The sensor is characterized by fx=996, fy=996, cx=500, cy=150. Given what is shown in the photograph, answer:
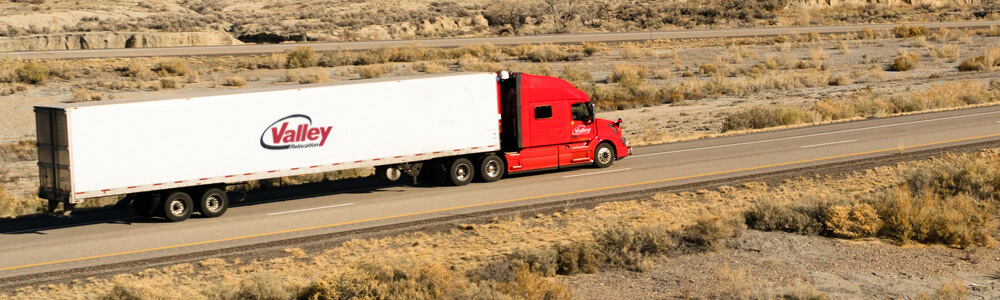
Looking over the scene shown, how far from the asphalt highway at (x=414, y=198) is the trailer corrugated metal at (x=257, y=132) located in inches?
36.9

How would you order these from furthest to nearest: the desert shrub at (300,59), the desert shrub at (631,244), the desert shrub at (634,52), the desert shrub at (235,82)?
the desert shrub at (634,52) < the desert shrub at (300,59) < the desert shrub at (235,82) < the desert shrub at (631,244)

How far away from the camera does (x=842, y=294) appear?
13.8 m

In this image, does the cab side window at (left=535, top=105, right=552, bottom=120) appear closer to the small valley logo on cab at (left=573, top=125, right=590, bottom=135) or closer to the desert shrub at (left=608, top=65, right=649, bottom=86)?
the small valley logo on cab at (left=573, top=125, right=590, bottom=135)

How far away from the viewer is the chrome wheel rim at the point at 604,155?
88.0ft

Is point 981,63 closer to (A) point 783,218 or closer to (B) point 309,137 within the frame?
(A) point 783,218

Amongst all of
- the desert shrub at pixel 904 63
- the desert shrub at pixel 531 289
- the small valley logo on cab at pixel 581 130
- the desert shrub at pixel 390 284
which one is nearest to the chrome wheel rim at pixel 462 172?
the small valley logo on cab at pixel 581 130

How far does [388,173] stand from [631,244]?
9.11 m

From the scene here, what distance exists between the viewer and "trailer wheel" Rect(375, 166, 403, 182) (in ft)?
78.3

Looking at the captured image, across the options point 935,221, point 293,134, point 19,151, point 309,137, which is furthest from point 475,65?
point 935,221

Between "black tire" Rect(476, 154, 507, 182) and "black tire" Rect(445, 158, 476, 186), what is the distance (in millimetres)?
249

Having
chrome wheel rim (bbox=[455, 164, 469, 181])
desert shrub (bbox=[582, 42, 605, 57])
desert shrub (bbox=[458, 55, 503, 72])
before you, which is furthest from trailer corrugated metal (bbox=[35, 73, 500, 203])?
desert shrub (bbox=[582, 42, 605, 57])

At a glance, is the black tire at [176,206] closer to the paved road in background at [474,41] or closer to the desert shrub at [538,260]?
the desert shrub at [538,260]

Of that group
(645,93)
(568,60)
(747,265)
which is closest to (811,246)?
(747,265)

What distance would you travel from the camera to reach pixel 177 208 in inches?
819
